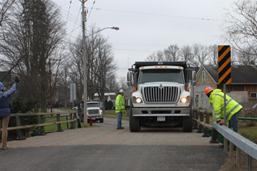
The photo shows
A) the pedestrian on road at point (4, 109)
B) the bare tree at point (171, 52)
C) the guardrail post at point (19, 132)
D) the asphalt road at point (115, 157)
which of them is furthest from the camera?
the bare tree at point (171, 52)

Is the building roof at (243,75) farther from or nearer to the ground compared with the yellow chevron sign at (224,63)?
farther from the ground

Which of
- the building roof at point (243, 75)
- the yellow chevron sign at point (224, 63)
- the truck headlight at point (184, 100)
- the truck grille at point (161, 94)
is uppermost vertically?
the building roof at point (243, 75)

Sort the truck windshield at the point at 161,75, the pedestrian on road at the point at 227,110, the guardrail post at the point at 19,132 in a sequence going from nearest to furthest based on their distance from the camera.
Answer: the pedestrian on road at the point at 227,110
the guardrail post at the point at 19,132
the truck windshield at the point at 161,75

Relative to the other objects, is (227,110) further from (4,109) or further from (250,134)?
(4,109)

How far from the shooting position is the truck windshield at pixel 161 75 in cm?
2123

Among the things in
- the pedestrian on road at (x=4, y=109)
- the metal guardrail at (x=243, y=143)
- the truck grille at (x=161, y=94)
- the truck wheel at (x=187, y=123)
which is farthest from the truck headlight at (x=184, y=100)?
the metal guardrail at (x=243, y=143)

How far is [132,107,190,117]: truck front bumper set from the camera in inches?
808

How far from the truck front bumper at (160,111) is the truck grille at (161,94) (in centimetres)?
34

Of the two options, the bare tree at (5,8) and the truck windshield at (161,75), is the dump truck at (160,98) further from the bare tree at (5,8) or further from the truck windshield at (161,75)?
the bare tree at (5,8)

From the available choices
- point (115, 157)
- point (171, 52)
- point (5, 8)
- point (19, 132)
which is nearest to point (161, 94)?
point (19, 132)

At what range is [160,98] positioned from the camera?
20.6m

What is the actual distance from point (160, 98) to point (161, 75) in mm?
1246

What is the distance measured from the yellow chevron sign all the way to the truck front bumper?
26.3ft

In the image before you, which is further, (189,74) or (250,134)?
(189,74)
